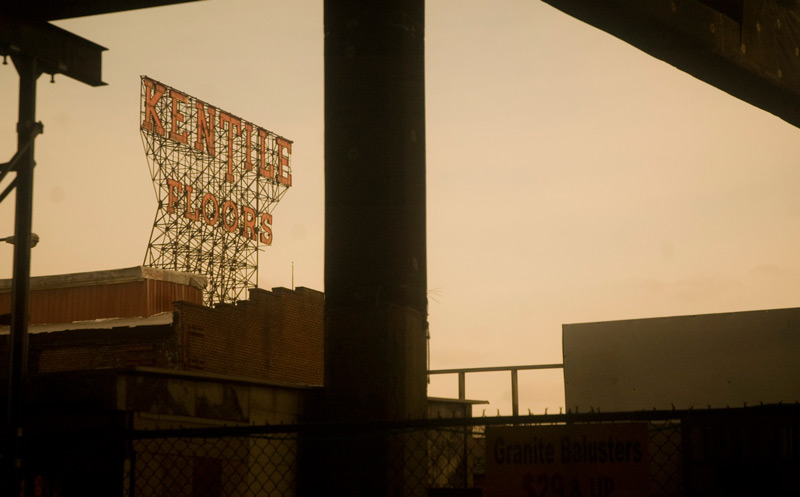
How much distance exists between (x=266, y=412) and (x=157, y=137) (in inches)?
1108

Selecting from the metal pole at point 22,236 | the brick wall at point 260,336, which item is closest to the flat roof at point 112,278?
the brick wall at point 260,336

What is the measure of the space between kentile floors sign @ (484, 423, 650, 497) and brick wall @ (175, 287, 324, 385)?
3140 centimetres

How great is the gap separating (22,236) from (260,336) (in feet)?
100

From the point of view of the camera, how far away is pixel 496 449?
4887 millimetres

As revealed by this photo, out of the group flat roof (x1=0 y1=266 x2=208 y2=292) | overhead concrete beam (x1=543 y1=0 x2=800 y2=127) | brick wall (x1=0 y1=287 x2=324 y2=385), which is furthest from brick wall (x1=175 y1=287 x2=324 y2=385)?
overhead concrete beam (x1=543 y1=0 x2=800 y2=127)

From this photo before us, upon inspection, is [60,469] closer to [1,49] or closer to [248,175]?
[1,49]

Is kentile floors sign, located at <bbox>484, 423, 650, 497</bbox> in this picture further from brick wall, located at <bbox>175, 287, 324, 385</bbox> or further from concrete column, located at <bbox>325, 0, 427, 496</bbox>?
brick wall, located at <bbox>175, 287, 324, 385</bbox>

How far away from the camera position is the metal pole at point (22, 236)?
345 inches

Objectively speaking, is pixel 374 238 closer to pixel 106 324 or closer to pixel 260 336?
pixel 106 324

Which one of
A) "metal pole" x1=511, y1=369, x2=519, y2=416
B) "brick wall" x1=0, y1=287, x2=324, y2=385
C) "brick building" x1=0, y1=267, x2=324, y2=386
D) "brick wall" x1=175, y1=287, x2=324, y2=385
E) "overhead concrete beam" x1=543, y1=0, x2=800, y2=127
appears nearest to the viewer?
"overhead concrete beam" x1=543, y1=0, x2=800, y2=127

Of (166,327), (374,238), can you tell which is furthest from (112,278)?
(374,238)

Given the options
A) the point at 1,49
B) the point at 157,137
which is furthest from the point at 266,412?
the point at 157,137

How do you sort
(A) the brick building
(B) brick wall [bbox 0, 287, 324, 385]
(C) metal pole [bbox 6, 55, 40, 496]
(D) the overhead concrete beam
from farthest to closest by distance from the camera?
(A) the brick building, (B) brick wall [bbox 0, 287, 324, 385], (C) metal pole [bbox 6, 55, 40, 496], (D) the overhead concrete beam

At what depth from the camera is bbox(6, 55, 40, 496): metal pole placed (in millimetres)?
8766
